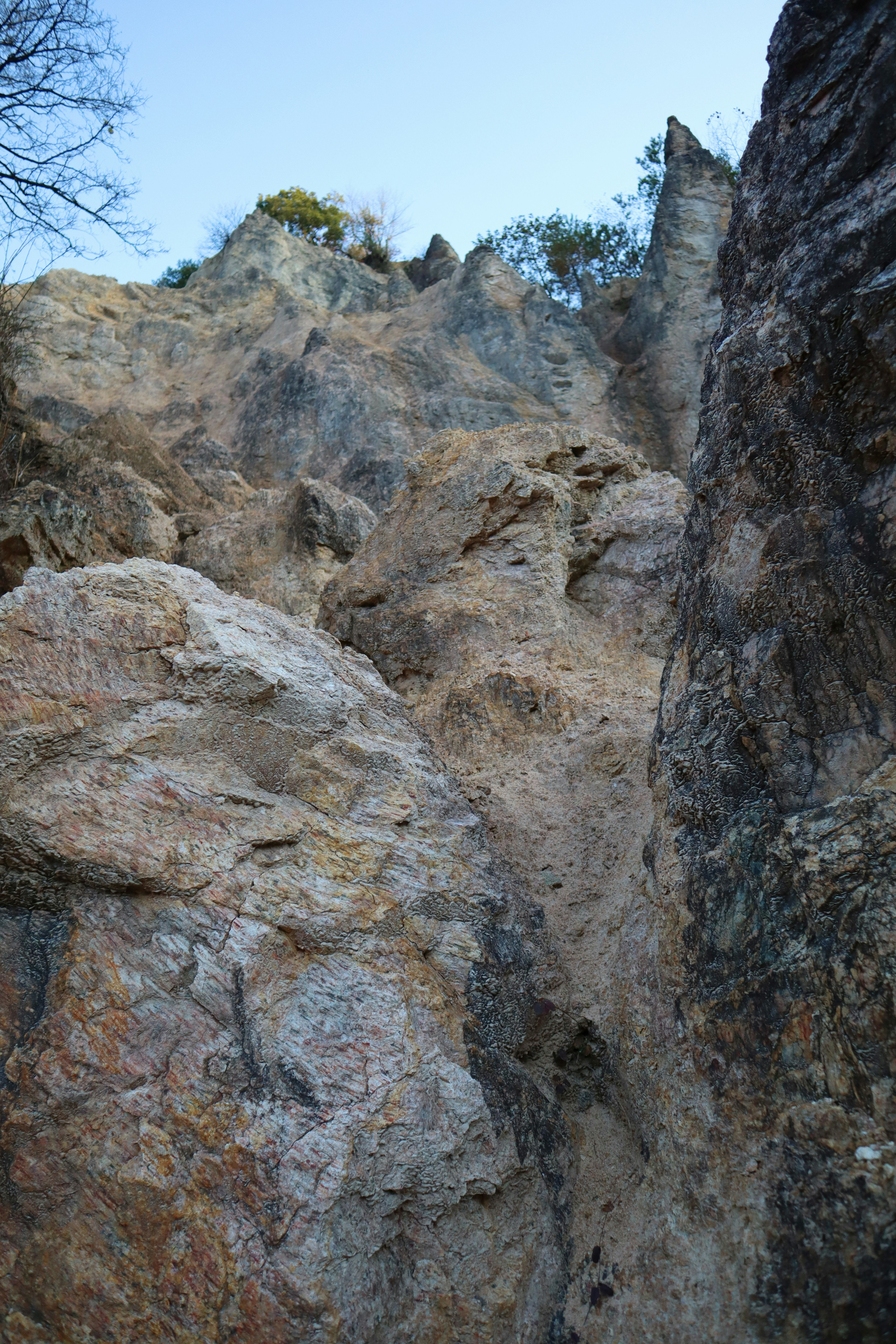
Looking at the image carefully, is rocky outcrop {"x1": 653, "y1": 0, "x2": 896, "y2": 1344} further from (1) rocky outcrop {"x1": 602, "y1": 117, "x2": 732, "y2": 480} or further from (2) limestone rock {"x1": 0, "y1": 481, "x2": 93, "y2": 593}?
(1) rocky outcrop {"x1": 602, "y1": 117, "x2": 732, "y2": 480}

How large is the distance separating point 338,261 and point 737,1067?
692 inches

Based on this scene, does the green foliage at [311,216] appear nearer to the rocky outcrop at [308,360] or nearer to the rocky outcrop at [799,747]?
the rocky outcrop at [308,360]

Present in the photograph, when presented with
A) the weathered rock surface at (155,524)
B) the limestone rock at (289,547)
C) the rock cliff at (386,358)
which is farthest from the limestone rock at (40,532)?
the rock cliff at (386,358)

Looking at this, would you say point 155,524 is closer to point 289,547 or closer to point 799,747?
point 289,547

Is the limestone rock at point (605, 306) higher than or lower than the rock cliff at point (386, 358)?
higher

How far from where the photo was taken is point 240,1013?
10.1ft

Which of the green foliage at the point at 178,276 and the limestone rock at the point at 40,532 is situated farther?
the green foliage at the point at 178,276

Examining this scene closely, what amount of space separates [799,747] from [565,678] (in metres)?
2.04

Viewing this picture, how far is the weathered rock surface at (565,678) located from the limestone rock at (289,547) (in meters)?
1.58

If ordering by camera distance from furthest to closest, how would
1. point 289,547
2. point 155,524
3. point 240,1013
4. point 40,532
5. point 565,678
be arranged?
point 155,524, point 289,547, point 40,532, point 565,678, point 240,1013

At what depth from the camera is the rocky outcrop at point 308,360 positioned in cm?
1193

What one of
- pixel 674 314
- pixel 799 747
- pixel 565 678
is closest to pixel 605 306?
pixel 674 314

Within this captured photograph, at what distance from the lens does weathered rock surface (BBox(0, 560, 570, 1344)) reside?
8.86 ft

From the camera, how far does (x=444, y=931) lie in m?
3.52
